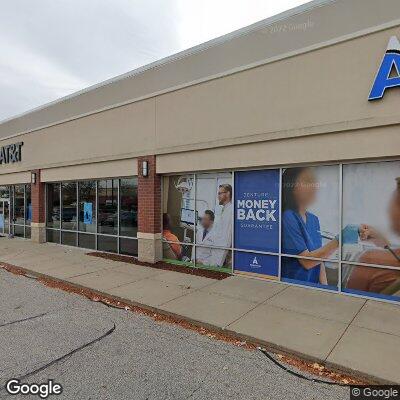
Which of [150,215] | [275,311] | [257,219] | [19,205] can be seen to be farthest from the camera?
[19,205]

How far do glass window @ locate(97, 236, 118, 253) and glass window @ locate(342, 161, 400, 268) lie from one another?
25.2 feet

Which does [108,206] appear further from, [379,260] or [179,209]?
[379,260]

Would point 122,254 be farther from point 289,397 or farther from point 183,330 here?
point 289,397

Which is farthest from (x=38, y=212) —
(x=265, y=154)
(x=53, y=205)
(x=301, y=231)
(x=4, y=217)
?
(x=301, y=231)

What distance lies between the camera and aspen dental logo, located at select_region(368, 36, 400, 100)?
6.22 meters

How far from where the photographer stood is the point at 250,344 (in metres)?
5.00

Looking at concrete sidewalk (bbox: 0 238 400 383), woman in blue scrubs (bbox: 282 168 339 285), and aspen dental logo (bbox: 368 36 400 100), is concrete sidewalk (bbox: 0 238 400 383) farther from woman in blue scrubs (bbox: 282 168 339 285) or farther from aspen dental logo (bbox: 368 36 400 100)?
aspen dental logo (bbox: 368 36 400 100)

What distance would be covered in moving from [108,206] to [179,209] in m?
3.34

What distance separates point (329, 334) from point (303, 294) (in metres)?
2.04

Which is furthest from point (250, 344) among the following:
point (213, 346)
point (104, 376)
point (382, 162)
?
point (382, 162)

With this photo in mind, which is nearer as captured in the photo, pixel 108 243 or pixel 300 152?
pixel 300 152

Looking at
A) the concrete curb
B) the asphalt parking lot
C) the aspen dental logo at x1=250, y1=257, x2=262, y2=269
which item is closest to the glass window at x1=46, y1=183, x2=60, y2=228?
the concrete curb

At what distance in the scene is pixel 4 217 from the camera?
18359mm

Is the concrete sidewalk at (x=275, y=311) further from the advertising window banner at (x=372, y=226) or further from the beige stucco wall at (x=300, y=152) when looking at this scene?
the beige stucco wall at (x=300, y=152)
